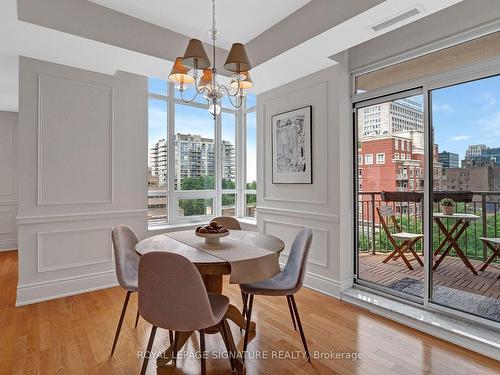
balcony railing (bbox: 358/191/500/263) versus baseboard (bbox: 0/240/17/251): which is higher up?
balcony railing (bbox: 358/191/500/263)

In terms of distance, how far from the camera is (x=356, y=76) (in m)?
3.40

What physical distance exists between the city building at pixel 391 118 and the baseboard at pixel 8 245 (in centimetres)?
672

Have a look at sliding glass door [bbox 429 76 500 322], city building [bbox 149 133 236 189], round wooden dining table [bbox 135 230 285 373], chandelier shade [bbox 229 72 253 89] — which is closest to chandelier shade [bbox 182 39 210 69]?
chandelier shade [bbox 229 72 253 89]

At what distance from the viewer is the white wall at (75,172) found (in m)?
3.17

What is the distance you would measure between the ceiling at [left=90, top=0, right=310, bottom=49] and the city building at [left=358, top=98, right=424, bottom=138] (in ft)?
4.48

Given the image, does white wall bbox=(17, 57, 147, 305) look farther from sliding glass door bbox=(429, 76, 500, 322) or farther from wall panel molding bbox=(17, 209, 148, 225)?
sliding glass door bbox=(429, 76, 500, 322)

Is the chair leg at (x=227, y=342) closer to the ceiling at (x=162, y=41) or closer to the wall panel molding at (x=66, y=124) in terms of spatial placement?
the wall panel molding at (x=66, y=124)

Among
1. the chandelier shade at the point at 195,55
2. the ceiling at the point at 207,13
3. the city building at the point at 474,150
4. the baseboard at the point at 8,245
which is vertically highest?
the ceiling at the point at 207,13

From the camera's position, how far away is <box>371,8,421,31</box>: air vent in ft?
7.37

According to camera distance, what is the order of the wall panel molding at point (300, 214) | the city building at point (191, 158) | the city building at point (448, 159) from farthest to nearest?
the city building at point (191, 158)
the wall panel molding at point (300, 214)
the city building at point (448, 159)

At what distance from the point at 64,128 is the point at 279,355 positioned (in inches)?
129

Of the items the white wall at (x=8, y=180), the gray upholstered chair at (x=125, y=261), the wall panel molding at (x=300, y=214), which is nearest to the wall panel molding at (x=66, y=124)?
the gray upholstered chair at (x=125, y=261)

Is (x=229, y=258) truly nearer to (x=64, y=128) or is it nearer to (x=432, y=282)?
(x=432, y=282)

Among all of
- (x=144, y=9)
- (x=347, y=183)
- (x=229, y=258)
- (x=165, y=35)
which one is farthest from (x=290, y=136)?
(x=229, y=258)
